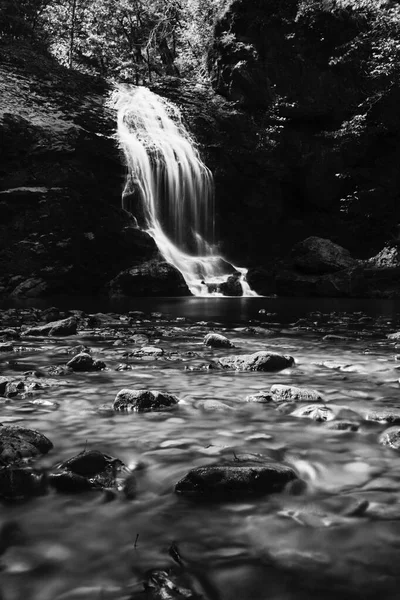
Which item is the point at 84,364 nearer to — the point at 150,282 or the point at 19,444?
the point at 19,444

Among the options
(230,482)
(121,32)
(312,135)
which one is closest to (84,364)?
(230,482)

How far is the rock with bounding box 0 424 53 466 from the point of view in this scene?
2.13 m

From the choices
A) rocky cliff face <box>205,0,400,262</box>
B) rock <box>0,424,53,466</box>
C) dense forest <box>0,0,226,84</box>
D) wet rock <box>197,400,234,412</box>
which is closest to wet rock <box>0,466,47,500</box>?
rock <box>0,424,53,466</box>

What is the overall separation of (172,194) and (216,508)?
69.2ft

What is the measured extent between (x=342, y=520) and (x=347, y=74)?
27.2 metres

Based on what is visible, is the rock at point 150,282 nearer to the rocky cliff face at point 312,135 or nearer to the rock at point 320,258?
the rock at point 320,258

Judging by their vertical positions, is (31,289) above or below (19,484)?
above

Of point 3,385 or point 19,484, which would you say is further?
point 3,385

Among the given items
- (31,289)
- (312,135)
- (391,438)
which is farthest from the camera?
(312,135)

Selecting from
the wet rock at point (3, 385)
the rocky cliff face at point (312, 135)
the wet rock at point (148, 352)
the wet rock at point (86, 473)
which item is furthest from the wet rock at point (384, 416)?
the rocky cliff face at point (312, 135)

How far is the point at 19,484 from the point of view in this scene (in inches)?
74.0

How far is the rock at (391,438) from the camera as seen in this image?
95.3 inches

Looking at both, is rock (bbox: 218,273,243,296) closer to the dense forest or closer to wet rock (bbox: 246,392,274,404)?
wet rock (bbox: 246,392,274,404)

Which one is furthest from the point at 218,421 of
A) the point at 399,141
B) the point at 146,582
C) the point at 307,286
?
the point at 399,141
